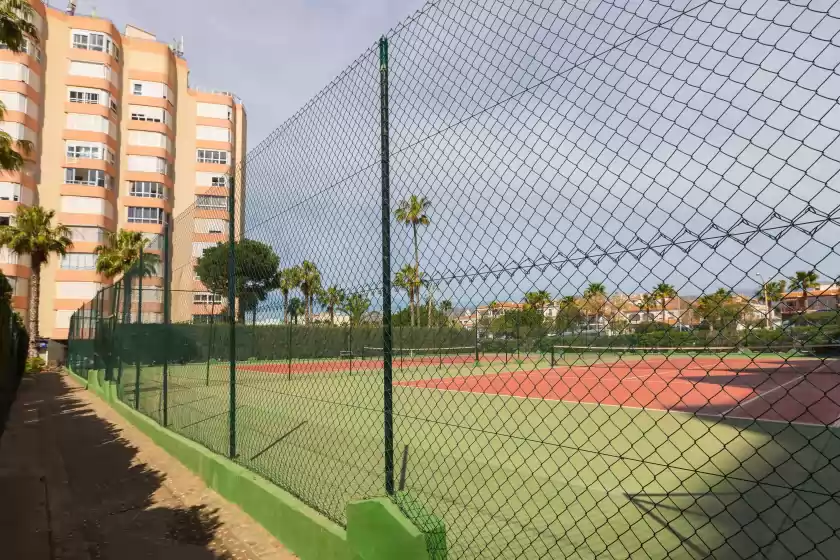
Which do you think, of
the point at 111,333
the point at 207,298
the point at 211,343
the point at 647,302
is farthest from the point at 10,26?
the point at 647,302

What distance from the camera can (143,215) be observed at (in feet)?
156

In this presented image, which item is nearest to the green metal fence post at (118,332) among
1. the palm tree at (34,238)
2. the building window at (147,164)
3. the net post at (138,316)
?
the net post at (138,316)

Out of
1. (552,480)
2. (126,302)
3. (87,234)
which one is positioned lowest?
(552,480)

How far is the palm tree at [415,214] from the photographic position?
10.5 feet

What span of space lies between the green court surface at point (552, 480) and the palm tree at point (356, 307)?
1.85ft

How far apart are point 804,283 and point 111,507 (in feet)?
20.3

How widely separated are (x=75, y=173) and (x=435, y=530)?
4905cm

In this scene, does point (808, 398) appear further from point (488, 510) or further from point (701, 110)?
point (701, 110)

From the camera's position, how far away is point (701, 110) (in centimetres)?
200

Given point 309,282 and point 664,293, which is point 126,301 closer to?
point 309,282

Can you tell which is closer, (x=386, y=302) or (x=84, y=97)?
(x=386, y=302)

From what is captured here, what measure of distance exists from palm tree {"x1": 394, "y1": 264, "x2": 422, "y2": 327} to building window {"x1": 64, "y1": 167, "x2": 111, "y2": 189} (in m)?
47.8

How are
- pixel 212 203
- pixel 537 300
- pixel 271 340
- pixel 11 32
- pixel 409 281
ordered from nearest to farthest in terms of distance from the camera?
pixel 537 300
pixel 409 281
pixel 271 340
pixel 212 203
pixel 11 32

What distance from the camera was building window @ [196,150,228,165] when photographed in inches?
2007
